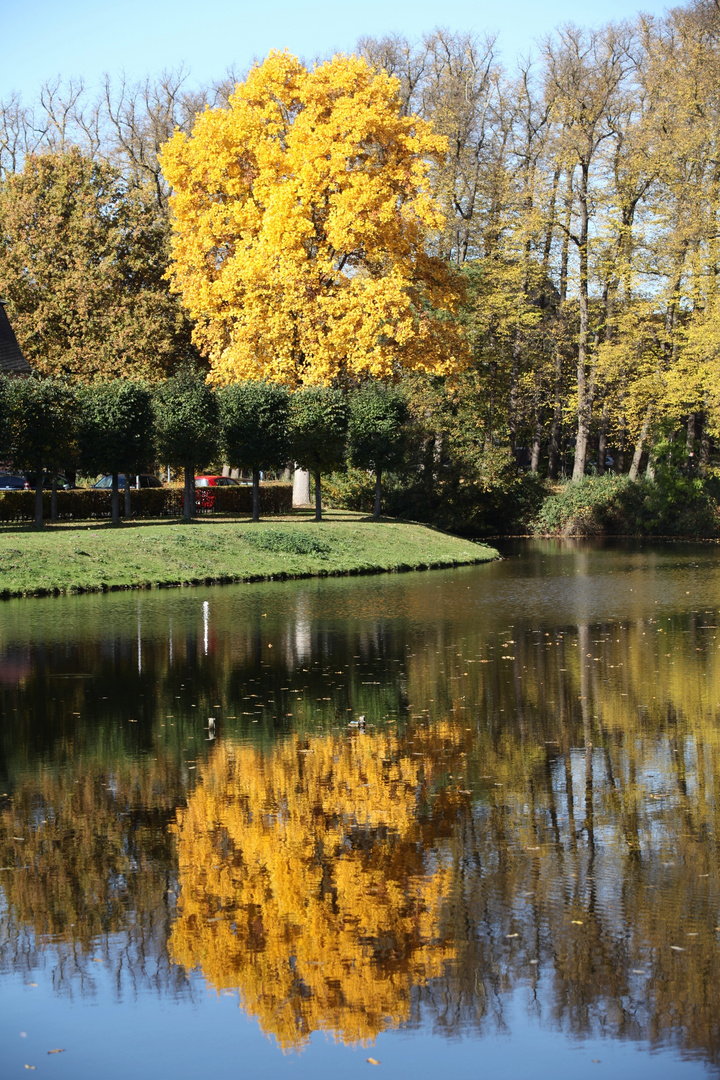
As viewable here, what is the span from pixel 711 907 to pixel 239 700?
6992 millimetres

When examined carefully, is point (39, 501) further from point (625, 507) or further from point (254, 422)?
point (625, 507)

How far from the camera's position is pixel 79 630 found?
1841 cm

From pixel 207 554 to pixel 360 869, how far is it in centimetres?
2315

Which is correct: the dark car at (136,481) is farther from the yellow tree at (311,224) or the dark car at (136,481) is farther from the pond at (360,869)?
the pond at (360,869)

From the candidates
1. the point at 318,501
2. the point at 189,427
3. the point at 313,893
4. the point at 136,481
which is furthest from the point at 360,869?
the point at 136,481

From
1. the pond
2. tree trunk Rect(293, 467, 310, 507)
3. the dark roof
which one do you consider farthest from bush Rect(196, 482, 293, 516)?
the pond

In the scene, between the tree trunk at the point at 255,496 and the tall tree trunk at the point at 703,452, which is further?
the tall tree trunk at the point at 703,452

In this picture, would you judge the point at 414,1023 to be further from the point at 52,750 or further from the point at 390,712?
the point at 390,712

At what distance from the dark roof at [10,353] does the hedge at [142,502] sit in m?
5.31

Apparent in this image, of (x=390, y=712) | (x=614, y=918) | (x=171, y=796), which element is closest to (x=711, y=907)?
(x=614, y=918)

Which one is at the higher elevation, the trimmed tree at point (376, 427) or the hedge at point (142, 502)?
the trimmed tree at point (376, 427)

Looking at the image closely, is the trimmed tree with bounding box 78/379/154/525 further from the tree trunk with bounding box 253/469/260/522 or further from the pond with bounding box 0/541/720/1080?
the pond with bounding box 0/541/720/1080

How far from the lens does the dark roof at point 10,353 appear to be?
4284 cm

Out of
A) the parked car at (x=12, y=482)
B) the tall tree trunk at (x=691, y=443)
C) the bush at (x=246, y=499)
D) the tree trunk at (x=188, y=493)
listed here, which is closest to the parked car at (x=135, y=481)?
the bush at (x=246, y=499)
